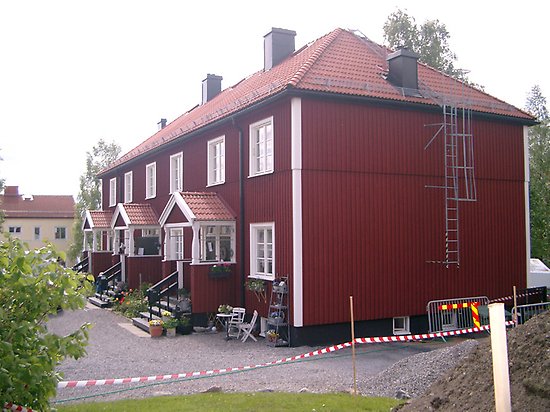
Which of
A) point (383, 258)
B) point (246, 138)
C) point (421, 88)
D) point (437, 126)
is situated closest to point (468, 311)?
point (383, 258)

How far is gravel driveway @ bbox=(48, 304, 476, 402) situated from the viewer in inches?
381

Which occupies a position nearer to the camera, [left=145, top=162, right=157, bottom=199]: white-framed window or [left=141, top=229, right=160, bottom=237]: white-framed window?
[left=141, top=229, right=160, bottom=237]: white-framed window

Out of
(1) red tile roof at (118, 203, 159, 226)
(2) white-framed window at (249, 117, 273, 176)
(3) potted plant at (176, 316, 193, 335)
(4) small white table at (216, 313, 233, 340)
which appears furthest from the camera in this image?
(1) red tile roof at (118, 203, 159, 226)

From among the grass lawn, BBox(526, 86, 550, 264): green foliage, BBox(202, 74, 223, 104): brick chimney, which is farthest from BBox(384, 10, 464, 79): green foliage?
the grass lawn

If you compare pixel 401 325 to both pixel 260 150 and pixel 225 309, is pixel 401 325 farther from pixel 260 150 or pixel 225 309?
pixel 260 150

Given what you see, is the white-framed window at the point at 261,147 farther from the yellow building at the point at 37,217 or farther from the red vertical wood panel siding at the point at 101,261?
the yellow building at the point at 37,217

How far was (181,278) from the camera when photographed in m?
18.4

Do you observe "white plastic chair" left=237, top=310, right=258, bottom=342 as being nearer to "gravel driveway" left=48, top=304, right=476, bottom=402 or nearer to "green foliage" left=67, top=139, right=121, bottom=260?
"gravel driveway" left=48, top=304, right=476, bottom=402

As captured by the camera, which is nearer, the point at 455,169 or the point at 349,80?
the point at 349,80

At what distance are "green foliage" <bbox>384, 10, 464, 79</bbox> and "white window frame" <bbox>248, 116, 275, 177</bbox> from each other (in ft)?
67.6

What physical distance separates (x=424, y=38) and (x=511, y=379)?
31.6 meters

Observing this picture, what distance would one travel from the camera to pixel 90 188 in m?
51.1

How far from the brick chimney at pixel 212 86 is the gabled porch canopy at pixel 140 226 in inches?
227

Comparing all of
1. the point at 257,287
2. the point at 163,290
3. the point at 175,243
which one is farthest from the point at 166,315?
the point at 175,243
